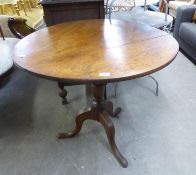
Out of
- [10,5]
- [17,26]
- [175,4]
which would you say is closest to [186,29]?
[175,4]

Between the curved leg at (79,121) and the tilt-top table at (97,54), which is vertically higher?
the tilt-top table at (97,54)

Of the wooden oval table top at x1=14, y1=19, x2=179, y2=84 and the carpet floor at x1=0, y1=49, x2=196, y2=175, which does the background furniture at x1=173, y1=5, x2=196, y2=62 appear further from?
the wooden oval table top at x1=14, y1=19, x2=179, y2=84

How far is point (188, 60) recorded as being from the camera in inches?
99.1

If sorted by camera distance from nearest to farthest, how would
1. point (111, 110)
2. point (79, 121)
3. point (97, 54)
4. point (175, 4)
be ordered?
1. point (97, 54)
2. point (79, 121)
3. point (111, 110)
4. point (175, 4)

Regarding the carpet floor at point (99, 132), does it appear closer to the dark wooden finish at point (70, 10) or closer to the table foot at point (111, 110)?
the table foot at point (111, 110)

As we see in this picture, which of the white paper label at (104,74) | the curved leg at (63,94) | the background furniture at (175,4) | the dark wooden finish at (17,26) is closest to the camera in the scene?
the white paper label at (104,74)

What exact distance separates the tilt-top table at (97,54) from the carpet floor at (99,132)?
11 cm

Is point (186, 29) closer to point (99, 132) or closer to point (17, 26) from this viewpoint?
point (99, 132)

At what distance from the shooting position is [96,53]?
104 cm

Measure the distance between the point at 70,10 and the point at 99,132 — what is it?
1147 mm

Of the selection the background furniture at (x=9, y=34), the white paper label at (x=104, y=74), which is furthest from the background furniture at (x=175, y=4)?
the white paper label at (x=104, y=74)

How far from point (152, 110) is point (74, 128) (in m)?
0.67

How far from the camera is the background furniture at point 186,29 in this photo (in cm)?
233

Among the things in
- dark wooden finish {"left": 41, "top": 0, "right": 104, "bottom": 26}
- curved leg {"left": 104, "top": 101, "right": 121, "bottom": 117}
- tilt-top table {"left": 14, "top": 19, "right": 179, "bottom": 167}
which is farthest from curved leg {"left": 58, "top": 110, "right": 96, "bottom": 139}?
dark wooden finish {"left": 41, "top": 0, "right": 104, "bottom": 26}
